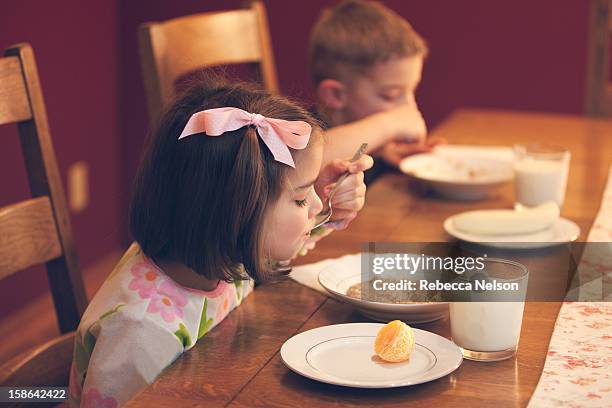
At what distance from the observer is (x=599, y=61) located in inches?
98.7

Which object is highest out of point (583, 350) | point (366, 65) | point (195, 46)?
point (195, 46)

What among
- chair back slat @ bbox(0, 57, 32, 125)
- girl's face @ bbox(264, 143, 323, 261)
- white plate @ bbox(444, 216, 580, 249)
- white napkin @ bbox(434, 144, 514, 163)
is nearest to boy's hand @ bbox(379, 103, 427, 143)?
white napkin @ bbox(434, 144, 514, 163)

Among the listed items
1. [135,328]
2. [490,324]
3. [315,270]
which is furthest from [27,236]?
[490,324]

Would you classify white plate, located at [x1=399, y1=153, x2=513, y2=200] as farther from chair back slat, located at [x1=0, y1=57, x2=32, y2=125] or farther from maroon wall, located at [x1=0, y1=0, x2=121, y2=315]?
maroon wall, located at [x1=0, y1=0, x2=121, y2=315]

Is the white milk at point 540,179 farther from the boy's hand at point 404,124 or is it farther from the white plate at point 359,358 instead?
the white plate at point 359,358

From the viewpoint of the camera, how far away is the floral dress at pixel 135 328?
1.10 meters

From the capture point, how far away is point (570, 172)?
1.87m

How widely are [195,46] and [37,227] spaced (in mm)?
622

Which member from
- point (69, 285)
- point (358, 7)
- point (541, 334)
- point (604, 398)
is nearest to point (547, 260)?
point (541, 334)

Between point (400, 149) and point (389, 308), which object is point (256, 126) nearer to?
point (389, 308)

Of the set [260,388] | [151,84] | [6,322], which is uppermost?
[151,84]

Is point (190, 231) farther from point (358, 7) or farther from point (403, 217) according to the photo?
point (358, 7)

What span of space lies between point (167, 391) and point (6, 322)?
Answer: 1.94 meters

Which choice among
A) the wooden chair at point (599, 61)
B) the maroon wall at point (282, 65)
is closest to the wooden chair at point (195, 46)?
the wooden chair at point (599, 61)
